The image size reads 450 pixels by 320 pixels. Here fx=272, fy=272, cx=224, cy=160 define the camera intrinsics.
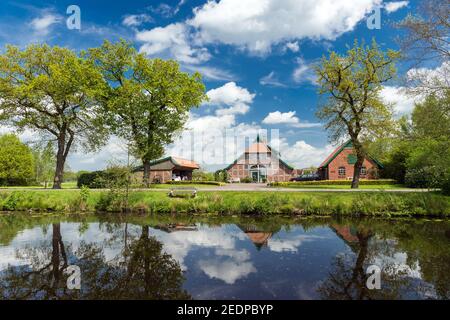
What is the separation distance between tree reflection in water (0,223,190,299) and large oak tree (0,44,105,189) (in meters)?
20.6

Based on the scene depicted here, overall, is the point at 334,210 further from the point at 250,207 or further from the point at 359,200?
the point at 250,207

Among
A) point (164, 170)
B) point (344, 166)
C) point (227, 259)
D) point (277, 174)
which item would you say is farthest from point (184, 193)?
point (277, 174)

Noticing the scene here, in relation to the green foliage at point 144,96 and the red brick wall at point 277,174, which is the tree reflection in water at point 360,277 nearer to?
the green foliage at point 144,96

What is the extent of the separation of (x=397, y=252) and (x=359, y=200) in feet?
26.7

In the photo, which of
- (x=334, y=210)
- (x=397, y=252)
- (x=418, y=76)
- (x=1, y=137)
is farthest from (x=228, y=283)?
(x=1, y=137)

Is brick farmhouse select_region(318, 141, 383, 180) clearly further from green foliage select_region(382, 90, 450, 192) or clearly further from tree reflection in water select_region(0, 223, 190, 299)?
tree reflection in water select_region(0, 223, 190, 299)

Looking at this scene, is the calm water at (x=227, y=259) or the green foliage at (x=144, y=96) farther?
the green foliage at (x=144, y=96)

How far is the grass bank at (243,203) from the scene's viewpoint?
1705 centimetres

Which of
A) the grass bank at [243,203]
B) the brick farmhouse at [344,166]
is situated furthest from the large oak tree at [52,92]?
the brick farmhouse at [344,166]

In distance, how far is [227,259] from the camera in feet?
30.0

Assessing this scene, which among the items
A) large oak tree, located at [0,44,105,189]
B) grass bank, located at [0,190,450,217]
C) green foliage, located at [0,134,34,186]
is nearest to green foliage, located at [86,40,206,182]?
large oak tree, located at [0,44,105,189]

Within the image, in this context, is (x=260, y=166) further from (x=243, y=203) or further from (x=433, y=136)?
(x=433, y=136)

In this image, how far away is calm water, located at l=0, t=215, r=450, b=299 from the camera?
6.61 m

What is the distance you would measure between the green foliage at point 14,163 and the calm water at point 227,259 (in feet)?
129
